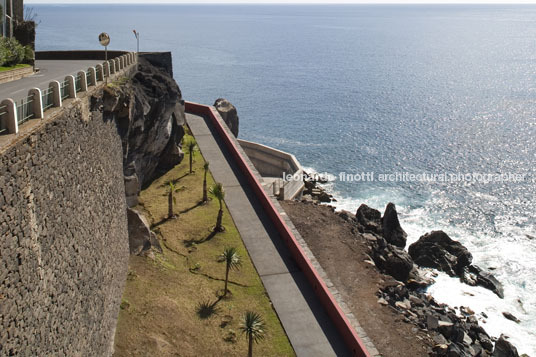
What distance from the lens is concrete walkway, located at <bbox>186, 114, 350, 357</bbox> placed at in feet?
87.2

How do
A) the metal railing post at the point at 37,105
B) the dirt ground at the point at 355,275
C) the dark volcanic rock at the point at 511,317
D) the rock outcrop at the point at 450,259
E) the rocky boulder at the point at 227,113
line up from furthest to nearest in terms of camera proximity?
the rocky boulder at the point at 227,113 < the rock outcrop at the point at 450,259 < the dark volcanic rock at the point at 511,317 < the dirt ground at the point at 355,275 < the metal railing post at the point at 37,105

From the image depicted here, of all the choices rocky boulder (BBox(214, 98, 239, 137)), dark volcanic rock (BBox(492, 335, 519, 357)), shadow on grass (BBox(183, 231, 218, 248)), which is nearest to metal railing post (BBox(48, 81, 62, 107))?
shadow on grass (BBox(183, 231, 218, 248))

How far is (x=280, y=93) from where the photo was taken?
114m

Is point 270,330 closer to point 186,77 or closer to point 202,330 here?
point 202,330

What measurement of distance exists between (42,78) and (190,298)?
47.4 feet

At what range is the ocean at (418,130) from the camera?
169 feet

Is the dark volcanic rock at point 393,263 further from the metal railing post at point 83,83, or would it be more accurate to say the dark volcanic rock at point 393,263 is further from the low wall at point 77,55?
the metal railing post at point 83,83

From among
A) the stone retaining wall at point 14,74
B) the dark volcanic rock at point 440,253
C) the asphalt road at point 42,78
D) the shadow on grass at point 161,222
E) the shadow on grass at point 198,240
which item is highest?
the stone retaining wall at point 14,74

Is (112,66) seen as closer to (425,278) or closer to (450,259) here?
(425,278)

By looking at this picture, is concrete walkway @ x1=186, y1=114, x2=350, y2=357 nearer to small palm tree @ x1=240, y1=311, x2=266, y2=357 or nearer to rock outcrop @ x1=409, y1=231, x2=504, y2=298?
small palm tree @ x1=240, y1=311, x2=266, y2=357

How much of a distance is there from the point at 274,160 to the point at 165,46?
124369mm

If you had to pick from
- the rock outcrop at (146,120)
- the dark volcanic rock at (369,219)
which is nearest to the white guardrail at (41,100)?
the rock outcrop at (146,120)

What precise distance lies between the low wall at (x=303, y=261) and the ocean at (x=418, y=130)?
51.9ft

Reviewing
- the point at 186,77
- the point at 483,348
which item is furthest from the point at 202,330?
the point at 186,77
